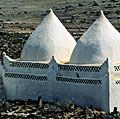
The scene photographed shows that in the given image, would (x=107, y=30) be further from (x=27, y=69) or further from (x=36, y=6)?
(x=36, y=6)

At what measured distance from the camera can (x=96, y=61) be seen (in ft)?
102

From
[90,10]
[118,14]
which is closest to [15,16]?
[90,10]

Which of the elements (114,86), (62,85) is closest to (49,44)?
(62,85)

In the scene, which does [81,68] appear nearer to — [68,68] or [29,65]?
[68,68]

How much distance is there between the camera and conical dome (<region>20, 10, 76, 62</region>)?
32.8 m

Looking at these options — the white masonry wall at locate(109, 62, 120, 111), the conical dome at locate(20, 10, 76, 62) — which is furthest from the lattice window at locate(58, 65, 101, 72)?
the conical dome at locate(20, 10, 76, 62)

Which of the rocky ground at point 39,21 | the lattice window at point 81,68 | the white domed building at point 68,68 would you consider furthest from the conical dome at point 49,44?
the rocky ground at point 39,21

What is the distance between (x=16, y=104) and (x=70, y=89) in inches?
125

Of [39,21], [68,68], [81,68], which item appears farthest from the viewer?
[39,21]

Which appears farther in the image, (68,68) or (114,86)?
(68,68)

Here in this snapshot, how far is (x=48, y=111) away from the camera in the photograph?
30453 mm

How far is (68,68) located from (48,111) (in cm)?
259

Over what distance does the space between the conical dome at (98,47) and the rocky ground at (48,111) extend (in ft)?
8.27

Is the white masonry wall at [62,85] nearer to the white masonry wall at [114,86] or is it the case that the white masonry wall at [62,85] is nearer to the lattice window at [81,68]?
the lattice window at [81,68]
